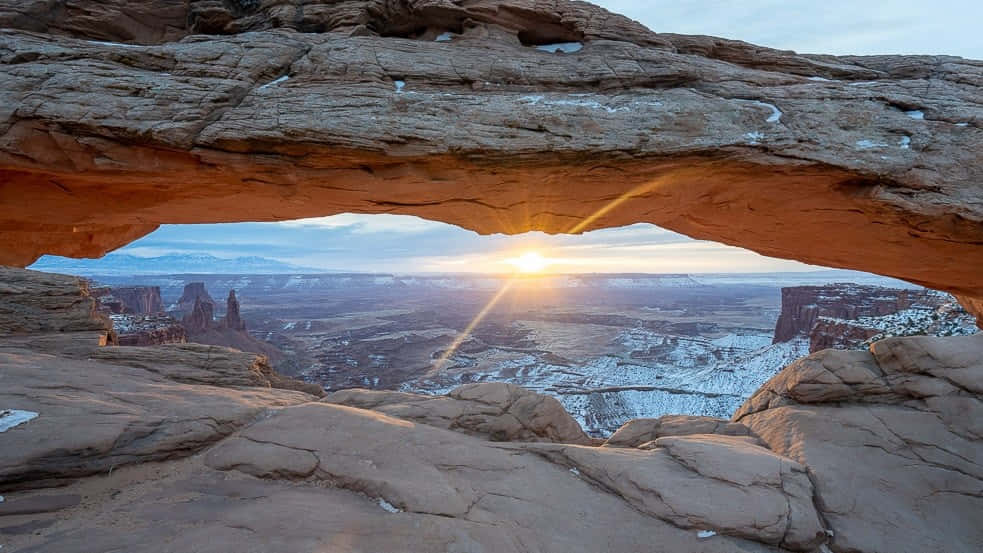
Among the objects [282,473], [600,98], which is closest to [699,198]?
[600,98]

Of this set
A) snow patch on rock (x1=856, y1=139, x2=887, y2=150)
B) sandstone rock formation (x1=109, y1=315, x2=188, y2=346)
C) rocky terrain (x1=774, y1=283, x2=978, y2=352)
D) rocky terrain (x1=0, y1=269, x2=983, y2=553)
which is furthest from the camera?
→ sandstone rock formation (x1=109, y1=315, x2=188, y2=346)

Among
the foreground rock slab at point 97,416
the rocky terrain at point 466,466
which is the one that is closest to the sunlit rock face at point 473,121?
the rocky terrain at point 466,466

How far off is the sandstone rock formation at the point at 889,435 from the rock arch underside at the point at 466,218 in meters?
0.04

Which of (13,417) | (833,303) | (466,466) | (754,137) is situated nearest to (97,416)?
(13,417)

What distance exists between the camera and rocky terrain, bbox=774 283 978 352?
2744 centimetres

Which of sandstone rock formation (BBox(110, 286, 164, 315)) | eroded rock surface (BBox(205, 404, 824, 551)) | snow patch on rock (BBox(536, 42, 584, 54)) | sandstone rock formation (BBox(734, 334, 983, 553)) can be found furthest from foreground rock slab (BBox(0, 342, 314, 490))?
sandstone rock formation (BBox(110, 286, 164, 315))

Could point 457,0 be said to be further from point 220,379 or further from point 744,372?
point 744,372

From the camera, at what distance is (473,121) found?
27.1 ft

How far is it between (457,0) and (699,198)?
24.6ft

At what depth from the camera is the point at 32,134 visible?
7.65 metres

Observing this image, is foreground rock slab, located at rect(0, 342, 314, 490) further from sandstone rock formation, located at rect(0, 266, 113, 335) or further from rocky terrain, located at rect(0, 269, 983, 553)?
sandstone rock formation, located at rect(0, 266, 113, 335)

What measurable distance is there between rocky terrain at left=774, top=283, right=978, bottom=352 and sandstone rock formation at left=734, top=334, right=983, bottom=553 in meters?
16.2

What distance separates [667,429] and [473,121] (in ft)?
23.9

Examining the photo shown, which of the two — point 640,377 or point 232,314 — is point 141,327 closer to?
point 232,314
